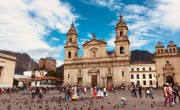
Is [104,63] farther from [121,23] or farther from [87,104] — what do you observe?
[87,104]

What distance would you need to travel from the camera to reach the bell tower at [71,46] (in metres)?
48.5

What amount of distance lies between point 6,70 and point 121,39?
3439cm

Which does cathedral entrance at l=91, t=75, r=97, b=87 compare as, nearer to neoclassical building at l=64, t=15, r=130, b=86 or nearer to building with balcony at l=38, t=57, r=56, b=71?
neoclassical building at l=64, t=15, r=130, b=86

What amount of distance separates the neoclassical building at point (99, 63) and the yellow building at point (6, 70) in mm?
17377

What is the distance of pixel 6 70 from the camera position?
115 feet

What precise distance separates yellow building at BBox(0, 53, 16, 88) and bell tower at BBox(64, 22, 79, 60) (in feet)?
59.8

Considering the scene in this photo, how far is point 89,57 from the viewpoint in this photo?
45.3 m

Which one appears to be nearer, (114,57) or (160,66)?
(160,66)

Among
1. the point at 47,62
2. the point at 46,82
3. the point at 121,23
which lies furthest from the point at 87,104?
the point at 47,62

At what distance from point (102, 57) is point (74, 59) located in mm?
10414

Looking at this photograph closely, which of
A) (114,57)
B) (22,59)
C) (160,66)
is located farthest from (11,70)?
(22,59)

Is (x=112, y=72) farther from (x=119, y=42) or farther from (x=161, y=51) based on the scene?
(x=161, y=51)

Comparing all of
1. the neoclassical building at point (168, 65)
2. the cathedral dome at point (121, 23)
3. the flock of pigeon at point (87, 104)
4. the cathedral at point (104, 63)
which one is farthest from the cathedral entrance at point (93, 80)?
the flock of pigeon at point (87, 104)

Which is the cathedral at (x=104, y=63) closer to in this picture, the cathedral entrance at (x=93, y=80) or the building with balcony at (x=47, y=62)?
the cathedral entrance at (x=93, y=80)
